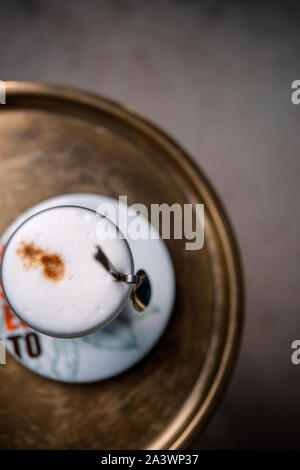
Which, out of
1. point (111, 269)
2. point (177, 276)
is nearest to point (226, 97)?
point (177, 276)

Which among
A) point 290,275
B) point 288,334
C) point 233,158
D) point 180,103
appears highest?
point 180,103

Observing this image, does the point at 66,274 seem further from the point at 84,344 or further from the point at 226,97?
the point at 226,97

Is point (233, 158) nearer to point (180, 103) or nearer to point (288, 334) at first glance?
point (180, 103)

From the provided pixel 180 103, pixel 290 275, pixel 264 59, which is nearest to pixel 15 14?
pixel 180 103

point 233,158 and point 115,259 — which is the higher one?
point 233,158

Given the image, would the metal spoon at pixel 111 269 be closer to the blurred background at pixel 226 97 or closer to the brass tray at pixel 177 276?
the brass tray at pixel 177 276

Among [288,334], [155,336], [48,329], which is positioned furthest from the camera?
[288,334]

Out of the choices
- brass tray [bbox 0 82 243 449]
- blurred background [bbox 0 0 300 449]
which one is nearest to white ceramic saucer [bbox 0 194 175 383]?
brass tray [bbox 0 82 243 449]

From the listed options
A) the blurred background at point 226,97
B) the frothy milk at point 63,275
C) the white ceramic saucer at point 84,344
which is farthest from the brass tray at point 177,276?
the blurred background at point 226,97
